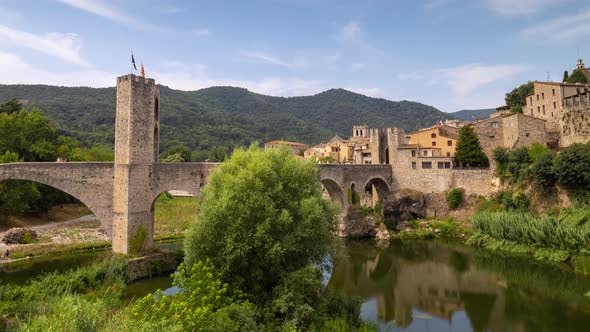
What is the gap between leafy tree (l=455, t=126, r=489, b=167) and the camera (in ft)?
125

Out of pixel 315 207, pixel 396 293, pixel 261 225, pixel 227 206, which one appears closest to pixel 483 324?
pixel 396 293

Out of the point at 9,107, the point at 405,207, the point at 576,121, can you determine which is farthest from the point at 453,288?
the point at 9,107

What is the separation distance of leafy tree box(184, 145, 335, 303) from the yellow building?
33146 millimetres

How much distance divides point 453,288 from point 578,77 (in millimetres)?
40611

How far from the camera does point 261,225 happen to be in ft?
44.5

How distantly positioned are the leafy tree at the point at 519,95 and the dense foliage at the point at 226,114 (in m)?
56.0

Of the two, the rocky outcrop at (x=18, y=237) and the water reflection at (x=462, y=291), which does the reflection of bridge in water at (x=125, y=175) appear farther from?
the water reflection at (x=462, y=291)

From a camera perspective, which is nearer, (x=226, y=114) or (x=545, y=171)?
(x=545, y=171)

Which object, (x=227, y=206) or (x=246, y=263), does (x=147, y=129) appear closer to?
(x=227, y=206)

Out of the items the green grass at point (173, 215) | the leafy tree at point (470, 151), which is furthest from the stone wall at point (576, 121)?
the green grass at point (173, 215)

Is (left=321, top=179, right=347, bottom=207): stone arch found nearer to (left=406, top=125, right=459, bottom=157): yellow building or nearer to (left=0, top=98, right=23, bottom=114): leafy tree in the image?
(left=406, top=125, right=459, bottom=157): yellow building

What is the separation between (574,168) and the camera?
2702cm

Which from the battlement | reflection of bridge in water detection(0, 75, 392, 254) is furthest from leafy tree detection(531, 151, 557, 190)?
the battlement

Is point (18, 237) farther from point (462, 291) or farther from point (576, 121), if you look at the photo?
point (576, 121)
